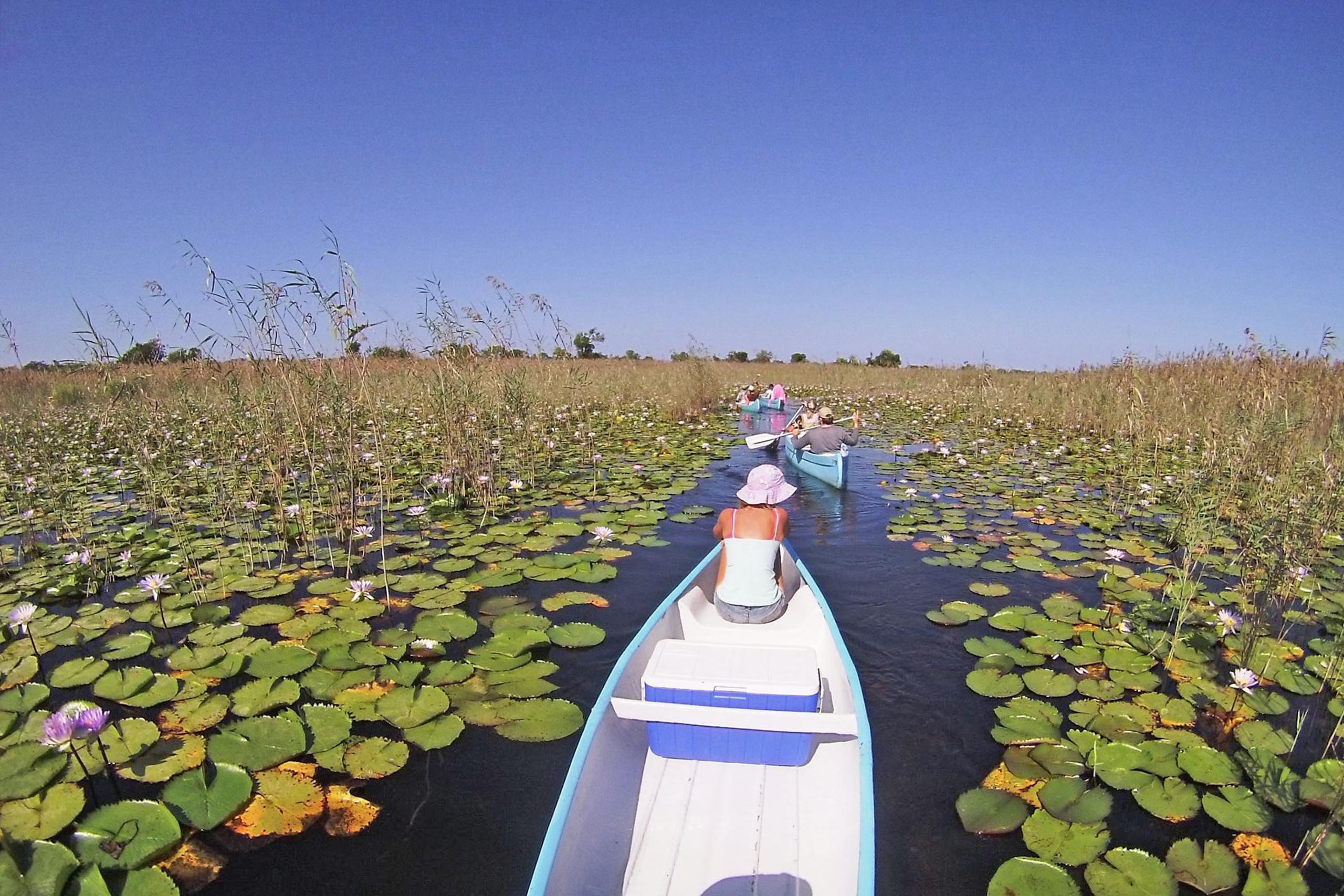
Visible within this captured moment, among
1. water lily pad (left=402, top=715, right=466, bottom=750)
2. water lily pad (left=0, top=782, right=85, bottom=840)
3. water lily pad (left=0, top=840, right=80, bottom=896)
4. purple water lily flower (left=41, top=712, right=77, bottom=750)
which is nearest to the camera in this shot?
water lily pad (left=0, top=840, right=80, bottom=896)

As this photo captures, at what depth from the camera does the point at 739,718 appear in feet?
7.73

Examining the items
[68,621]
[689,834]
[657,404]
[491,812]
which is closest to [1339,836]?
[689,834]

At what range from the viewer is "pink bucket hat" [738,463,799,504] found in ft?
12.4

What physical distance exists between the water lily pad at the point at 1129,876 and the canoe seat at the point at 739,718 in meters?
0.88

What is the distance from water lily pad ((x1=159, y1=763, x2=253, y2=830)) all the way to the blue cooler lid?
167 centimetres

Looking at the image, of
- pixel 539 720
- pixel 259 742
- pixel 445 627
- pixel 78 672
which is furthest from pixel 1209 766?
pixel 78 672

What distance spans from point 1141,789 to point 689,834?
189cm

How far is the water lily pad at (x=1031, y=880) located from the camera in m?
2.09

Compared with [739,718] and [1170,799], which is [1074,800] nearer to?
[1170,799]

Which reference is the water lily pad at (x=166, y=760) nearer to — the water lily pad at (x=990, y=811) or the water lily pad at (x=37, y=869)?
the water lily pad at (x=37, y=869)

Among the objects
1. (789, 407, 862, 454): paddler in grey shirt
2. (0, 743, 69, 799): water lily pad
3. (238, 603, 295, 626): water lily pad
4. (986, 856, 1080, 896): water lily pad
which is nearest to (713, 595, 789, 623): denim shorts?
(986, 856, 1080, 896): water lily pad

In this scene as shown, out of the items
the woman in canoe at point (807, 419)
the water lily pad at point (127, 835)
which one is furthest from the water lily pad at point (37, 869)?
the woman in canoe at point (807, 419)

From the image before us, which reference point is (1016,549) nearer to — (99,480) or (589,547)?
(589,547)

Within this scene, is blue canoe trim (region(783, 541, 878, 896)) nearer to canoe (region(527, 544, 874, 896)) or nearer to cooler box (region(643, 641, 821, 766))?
canoe (region(527, 544, 874, 896))
